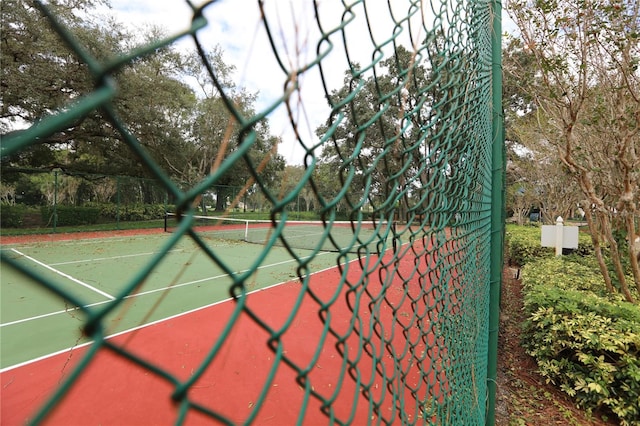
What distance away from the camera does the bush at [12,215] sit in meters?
13.6

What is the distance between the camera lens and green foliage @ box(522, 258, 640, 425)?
2980mm

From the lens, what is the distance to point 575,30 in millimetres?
3658

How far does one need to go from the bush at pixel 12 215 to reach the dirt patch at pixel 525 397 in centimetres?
1799

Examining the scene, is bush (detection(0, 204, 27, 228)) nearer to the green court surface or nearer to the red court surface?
the green court surface

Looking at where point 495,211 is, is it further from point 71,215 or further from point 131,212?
point 131,212

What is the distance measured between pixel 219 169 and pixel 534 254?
385 inches

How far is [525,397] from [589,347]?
827mm

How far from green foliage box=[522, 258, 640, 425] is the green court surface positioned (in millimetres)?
3313

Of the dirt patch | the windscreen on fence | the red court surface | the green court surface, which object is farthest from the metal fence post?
the green court surface

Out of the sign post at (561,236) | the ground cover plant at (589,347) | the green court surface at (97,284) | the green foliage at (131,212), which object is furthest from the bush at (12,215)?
the sign post at (561,236)

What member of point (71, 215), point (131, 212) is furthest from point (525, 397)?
point (131, 212)

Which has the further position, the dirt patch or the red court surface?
the dirt patch

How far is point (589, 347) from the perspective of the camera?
3.22 meters

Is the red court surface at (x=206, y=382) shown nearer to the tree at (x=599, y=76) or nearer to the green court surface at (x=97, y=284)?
the green court surface at (x=97, y=284)
